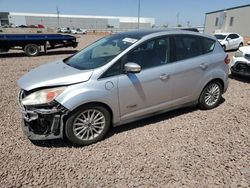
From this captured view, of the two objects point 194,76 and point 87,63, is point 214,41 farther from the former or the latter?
point 87,63

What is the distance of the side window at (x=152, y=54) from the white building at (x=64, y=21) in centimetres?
9408

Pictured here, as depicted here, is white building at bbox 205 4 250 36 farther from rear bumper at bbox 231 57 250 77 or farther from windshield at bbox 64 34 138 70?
windshield at bbox 64 34 138 70

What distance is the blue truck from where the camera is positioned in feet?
40.6

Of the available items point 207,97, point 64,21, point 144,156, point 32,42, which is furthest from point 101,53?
point 64,21

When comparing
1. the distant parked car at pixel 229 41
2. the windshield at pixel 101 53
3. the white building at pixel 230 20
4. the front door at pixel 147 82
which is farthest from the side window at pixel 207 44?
the white building at pixel 230 20

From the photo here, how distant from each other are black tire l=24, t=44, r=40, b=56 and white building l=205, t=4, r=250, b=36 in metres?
30.2

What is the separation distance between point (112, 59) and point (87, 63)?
517 mm

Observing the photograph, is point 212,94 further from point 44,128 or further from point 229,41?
point 229,41

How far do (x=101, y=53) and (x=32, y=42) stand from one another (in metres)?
10.6

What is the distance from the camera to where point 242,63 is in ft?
22.6

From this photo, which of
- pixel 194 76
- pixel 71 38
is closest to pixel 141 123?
pixel 194 76

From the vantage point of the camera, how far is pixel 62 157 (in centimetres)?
314

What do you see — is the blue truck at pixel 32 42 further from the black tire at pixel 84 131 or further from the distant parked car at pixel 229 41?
the black tire at pixel 84 131

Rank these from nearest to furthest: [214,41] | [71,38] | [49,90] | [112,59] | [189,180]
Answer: [189,180] < [49,90] < [112,59] < [214,41] < [71,38]
